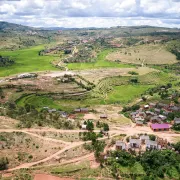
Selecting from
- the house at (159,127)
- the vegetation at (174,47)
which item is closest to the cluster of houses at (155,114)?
the house at (159,127)

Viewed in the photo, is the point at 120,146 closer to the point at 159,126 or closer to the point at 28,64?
the point at 159,126

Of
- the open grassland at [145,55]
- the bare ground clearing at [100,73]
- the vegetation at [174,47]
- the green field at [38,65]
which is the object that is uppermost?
the vegetation at [174,47]

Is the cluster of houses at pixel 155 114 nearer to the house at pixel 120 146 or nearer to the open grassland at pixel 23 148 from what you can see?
the house at pixel 120 146

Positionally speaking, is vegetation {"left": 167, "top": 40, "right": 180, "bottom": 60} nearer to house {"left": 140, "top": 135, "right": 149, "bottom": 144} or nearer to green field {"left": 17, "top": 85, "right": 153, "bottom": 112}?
green field {"left": 17, "top": 85, "right": 153, "bottom": 112}

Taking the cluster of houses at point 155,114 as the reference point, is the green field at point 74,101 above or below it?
below

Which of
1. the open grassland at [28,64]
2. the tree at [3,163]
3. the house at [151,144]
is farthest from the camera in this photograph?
the open grassland at [28,64]

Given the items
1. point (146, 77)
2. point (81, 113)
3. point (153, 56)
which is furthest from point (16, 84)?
point (153, 56)

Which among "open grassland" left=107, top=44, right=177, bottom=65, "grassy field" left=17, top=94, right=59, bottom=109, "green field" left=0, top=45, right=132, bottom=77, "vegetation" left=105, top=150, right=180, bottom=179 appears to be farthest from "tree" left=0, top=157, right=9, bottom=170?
"open grassland" left=107, top=44, right=177, bottom=65
